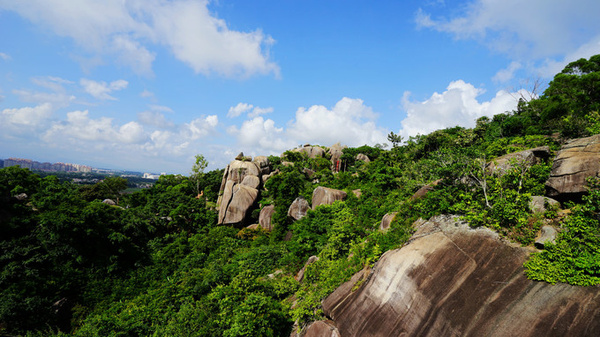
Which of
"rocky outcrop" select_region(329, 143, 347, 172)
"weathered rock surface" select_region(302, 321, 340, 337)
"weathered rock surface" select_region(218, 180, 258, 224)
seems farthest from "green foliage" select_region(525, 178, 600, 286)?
"rocky outcrop" select_region(329, 143, 347, 172)

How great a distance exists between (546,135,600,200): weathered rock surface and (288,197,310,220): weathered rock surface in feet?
65.4

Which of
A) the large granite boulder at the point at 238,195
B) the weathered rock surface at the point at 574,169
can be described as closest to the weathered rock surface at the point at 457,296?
the weathered rock surface at the point at 574,169

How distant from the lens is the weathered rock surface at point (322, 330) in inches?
422

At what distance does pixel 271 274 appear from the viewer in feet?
64.1

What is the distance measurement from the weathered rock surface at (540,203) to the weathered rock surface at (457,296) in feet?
8.80

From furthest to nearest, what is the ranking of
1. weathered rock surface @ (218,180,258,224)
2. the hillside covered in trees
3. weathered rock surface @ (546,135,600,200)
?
weathered rock surface @ (218,180,258,224) → the hillside covered in trees → weathered rock surface @ (546,135,600,200)

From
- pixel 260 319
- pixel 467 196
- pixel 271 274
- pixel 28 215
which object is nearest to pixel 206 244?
pixel 271 274

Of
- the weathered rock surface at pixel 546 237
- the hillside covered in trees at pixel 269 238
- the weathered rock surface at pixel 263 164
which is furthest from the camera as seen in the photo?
the weathered rock surface at pixel 263 164

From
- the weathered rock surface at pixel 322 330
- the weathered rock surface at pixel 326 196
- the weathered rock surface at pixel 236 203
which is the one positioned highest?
the weathered rock surface at pixel 326 196

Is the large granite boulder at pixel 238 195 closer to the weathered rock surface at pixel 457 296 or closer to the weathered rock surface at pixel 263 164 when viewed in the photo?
the weathered rock surface at pixel 263 164

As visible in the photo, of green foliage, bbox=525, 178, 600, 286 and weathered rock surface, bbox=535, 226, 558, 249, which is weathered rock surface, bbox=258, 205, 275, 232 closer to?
weathered rock surface, bbox=535, 226, 558, 249

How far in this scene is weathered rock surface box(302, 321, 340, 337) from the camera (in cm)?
1073

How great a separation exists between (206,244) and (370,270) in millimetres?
22372

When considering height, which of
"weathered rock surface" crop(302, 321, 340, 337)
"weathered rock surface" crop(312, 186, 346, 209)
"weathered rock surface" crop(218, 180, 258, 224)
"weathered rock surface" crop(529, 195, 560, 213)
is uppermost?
"weathered rock surface" crop(529, 195, 560, 213)
